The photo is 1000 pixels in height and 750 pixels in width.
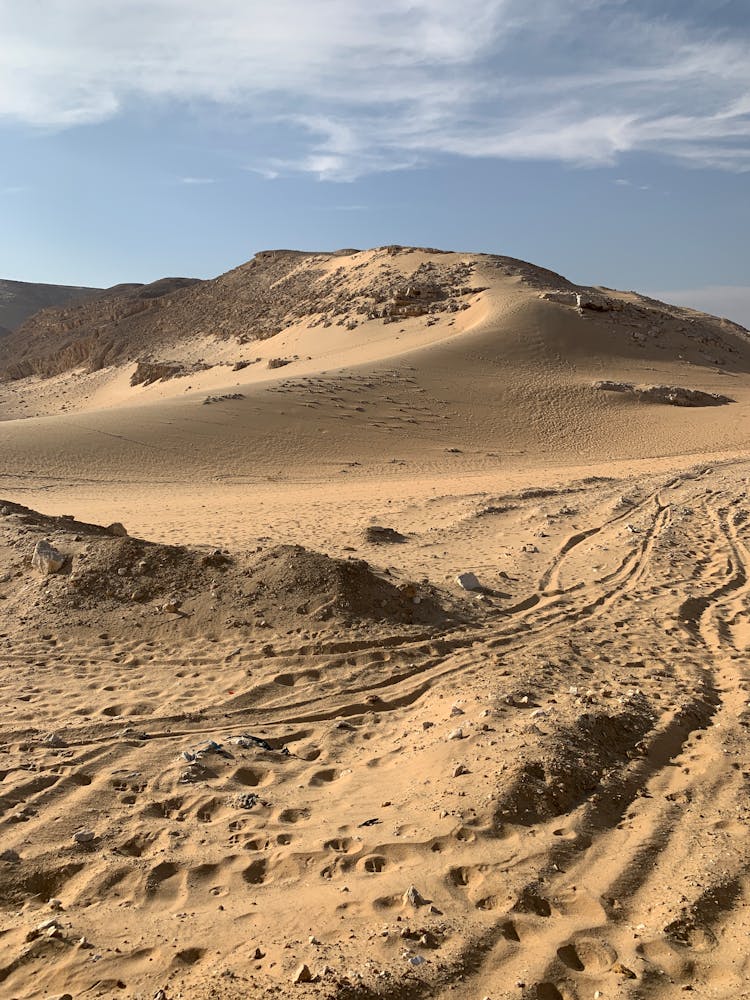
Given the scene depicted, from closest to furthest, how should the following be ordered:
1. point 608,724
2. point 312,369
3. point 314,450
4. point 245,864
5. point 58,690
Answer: point 245,864 → point 608,724 → point 58,690 → point 314,450 → point 312,369

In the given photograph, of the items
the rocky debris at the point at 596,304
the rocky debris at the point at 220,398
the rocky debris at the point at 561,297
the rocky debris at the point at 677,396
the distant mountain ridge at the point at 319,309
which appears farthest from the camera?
the distant mountain ridge at the point at 319,309

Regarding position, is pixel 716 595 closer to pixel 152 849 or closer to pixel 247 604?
pixel 247 604

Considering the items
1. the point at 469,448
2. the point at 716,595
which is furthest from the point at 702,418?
the point at 716,595

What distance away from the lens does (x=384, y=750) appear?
4527mm

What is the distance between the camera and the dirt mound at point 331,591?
6434mm

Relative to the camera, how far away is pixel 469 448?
67.5 ft

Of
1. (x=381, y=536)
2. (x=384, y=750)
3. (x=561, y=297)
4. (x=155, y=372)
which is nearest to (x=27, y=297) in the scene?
(x=155, y=372)

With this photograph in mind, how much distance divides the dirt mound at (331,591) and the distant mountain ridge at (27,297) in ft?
257

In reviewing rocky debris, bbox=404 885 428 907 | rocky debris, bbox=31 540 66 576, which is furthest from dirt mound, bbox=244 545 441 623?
rocky debris, bbox=404 885 428 907

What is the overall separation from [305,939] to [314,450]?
17163 mm

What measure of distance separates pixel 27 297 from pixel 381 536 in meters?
85.1

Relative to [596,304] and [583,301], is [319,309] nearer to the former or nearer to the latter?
[583,301]

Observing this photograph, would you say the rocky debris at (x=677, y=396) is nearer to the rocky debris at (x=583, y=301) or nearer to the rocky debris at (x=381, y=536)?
the rocky debris at (x=583, y=301)

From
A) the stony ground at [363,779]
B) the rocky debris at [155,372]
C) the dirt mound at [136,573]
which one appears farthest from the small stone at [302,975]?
the rocky debris at [155,372]
